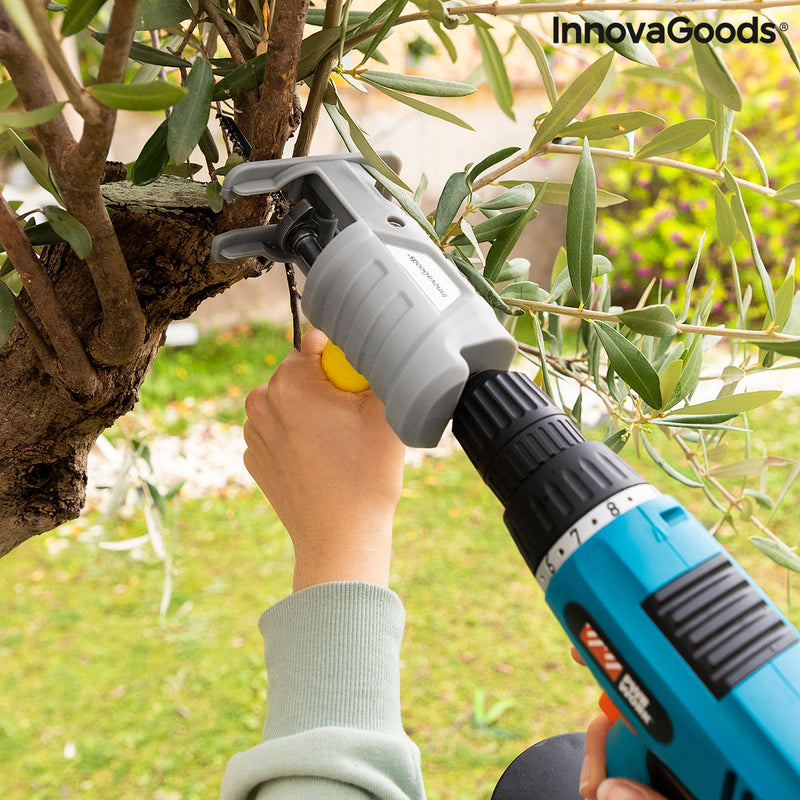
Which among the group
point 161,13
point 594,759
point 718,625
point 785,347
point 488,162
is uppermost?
point 161,13

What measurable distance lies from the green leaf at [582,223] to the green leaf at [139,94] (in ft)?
1.02

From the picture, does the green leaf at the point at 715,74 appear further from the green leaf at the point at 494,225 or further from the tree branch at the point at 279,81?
the tree branch at the point at 279,81

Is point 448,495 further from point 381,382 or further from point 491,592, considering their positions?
point 381,382

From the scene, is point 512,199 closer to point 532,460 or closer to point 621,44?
point 621,44

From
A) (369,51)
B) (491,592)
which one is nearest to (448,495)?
(491,592)

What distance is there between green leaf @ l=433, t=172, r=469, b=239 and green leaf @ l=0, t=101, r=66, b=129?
1.03 ft

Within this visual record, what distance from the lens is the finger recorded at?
0.65 meters

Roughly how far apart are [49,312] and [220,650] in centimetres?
185

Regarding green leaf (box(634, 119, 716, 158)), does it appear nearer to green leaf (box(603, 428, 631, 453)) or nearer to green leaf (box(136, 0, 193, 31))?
green leaf (box(603, 428, 631, 453))

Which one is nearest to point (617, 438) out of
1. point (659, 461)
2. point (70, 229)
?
point (659, 461)

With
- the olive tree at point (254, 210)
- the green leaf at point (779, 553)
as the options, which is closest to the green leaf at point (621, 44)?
the olive tree at point (254, 210)

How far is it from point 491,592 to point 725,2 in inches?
83.7

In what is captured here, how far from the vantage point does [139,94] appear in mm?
377

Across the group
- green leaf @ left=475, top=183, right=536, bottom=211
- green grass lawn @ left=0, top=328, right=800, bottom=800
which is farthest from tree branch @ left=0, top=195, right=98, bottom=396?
green grass lawn @ left=0, top=328, right=800, bottom=800
